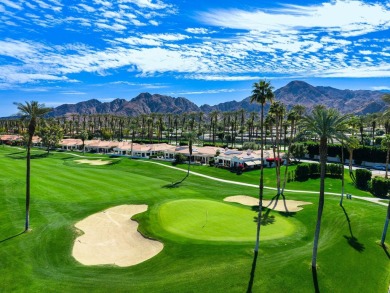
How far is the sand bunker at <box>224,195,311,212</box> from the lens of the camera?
4845cm

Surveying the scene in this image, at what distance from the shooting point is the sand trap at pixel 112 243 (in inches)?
1186

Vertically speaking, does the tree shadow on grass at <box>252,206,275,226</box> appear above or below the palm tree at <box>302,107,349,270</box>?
below

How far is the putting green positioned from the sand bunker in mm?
4223

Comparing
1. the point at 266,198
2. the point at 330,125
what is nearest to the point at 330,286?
the point at 330,125

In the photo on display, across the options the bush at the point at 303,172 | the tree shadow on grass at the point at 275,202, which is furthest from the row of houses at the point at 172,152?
the tree shadow on grass at the point at 275,202

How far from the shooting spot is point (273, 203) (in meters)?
52.5

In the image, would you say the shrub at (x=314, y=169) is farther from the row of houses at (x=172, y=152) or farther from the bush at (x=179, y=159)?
the bush at (x=179, y=159)

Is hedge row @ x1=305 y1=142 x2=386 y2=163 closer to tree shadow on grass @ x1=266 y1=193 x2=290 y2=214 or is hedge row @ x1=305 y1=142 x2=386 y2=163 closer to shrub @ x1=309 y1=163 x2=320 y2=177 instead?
shrub @ x1=309 y1=163 x2=320 y2=177

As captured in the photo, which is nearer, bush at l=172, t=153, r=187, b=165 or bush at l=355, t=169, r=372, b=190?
bush at l=355, t=169, r=372, b=190

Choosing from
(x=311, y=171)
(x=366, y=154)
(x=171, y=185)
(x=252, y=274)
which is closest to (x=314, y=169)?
(x=311, y=171)

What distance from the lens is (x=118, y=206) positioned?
48.0 m

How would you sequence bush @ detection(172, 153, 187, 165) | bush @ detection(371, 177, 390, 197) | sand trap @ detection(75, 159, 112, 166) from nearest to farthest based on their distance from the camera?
bush @ detection(371, 177, 390, 197), bush @ detection(172, 153, 187, 165), sand trap @ detection(75, 159, 112, 166)

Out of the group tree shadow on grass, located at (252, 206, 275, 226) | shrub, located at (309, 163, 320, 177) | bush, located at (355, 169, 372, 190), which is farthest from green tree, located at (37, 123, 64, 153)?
bush, located at (355, 169, 372, 190)

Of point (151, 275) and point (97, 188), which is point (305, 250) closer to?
point (151, 275)
